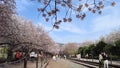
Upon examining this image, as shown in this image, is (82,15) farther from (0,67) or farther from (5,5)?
(5,5)

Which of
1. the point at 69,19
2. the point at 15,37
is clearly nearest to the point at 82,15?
the point at 69,19

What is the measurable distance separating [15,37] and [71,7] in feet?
68.4

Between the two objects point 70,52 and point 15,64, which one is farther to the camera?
point 70,52

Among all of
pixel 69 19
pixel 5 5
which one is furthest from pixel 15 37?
pixel 69 19

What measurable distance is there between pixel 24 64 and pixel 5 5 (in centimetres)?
607

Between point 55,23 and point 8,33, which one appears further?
point 8,33

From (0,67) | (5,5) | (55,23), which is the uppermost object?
(5,5)

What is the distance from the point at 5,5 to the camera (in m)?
16.2

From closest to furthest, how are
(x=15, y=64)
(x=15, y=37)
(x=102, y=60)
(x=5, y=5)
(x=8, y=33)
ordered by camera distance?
1. (x=5, y=5)
2. (x=15, y=64)
3. (x=8, y=33)
4. (x=15, y=37)
5. (x=102, y=60)

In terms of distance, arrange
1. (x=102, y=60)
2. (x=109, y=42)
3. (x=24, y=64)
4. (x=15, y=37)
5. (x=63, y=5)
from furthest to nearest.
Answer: (x=109, y=42), (x=102, y=60), (x=15, y=37), (x=24, y=64), (x=63, y=5)

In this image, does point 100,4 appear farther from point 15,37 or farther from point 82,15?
point 15,37

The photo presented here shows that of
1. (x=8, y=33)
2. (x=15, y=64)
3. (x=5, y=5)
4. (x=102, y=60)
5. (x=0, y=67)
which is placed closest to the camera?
(x=0, y=67)

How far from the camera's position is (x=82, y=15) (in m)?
7.09

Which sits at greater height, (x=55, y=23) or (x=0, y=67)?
(x=55, y=23)
